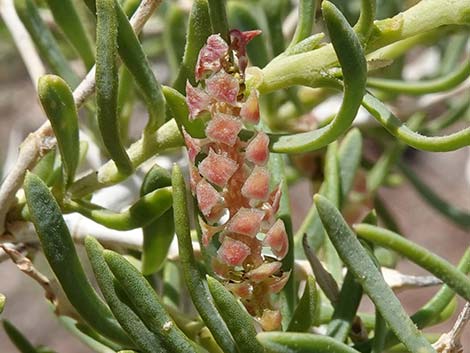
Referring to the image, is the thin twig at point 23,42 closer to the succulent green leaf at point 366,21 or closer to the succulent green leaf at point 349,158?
the succulent green leaf at point 349,158

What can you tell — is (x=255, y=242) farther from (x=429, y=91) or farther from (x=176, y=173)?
(x=429, y=91)

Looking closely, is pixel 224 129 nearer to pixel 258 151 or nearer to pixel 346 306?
pixel 258 151

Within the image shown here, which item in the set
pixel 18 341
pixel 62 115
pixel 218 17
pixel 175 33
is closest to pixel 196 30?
pixel 218 17

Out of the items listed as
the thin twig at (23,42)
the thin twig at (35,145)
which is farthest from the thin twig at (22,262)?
the thin twig at (23,42)

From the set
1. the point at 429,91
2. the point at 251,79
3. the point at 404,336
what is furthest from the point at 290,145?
the point at 429,91

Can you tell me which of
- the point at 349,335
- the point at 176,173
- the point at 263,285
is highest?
the point at 176,173

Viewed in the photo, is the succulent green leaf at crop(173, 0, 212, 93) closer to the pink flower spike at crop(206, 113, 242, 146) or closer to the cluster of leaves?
the cluster of leaves
